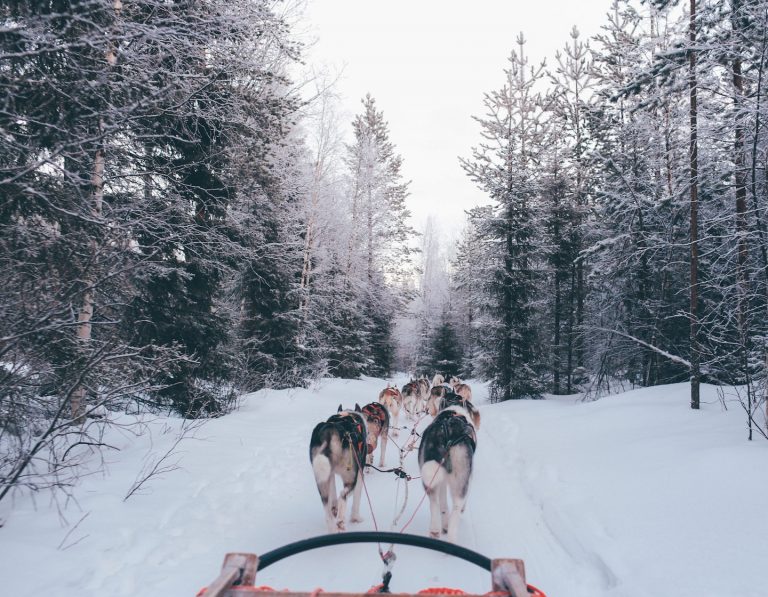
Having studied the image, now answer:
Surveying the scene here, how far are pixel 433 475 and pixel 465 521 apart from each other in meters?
1.06

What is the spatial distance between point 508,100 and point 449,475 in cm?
1744

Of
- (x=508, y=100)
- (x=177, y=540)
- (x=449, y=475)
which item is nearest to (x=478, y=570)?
(x=449, y=475)

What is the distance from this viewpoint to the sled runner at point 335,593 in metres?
1.47

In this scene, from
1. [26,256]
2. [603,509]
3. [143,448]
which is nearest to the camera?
[26,256]

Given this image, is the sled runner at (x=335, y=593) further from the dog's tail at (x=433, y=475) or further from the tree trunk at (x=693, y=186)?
the tree trunk at (x=693, y=186)

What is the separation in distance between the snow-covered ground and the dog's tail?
597mm

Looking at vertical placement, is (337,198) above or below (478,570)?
above

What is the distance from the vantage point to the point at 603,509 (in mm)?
4324

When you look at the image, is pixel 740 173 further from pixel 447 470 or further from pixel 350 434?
pixel 350 434

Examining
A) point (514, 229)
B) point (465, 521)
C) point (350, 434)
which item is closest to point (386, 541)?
point (350, 434)

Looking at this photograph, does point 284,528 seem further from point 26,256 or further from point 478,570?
point 26,256

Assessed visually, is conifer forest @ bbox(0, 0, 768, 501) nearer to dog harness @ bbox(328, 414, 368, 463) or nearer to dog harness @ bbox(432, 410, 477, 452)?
dog harness @ bbox(328, 414, 368, 463)

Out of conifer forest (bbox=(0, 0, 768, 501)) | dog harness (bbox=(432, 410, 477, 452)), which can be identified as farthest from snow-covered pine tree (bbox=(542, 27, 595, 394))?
dog harness (bbox=(432, 410, 477, 452))

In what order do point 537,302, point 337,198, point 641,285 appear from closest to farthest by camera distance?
point 641,285, point 537,302, point 337,198
